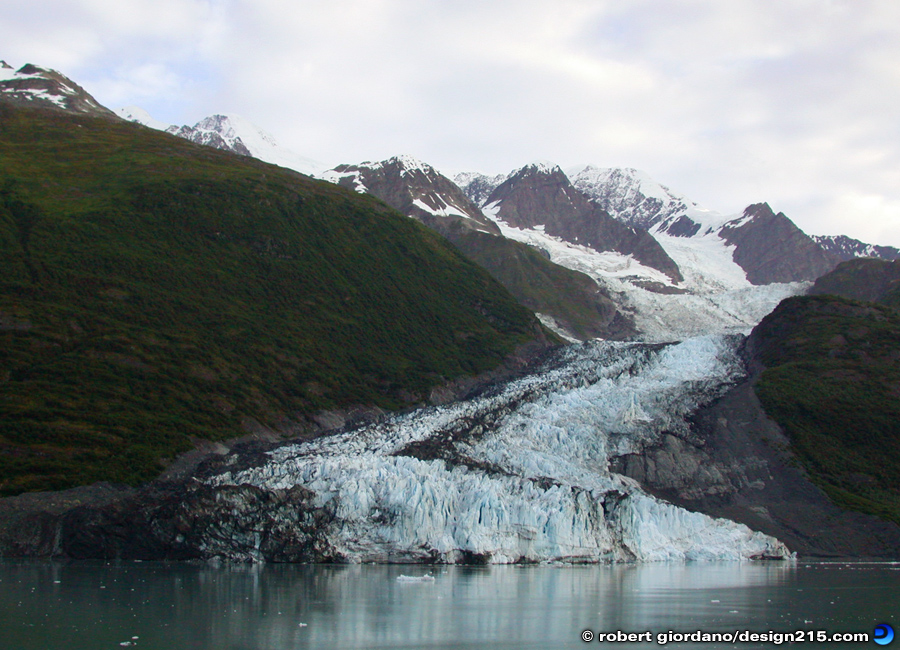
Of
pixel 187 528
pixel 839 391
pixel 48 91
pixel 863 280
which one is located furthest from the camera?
pixel 48 91

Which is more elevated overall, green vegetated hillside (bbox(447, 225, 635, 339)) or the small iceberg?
green vegetated hillside (bbox(447, 225, 635, 339))

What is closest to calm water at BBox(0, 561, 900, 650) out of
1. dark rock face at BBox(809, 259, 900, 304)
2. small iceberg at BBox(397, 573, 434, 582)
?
small iceberg at BBox(397, 573, 434, 582)

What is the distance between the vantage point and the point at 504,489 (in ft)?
144

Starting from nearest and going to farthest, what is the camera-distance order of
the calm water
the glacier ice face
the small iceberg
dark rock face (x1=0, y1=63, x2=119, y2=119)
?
the calm water < the small iceberg < the glacier ice face < dark rock face (x1=0, y1=63, x2=119, y2=119)

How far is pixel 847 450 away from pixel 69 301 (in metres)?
Result: 58.6

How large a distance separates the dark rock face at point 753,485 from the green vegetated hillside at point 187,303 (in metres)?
28.1

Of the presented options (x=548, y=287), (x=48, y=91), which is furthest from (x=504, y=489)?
(x=48, y=91)

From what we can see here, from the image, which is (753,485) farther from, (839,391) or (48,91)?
(48,91)

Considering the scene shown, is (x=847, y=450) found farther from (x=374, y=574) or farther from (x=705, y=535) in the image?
(x=374, y=574)

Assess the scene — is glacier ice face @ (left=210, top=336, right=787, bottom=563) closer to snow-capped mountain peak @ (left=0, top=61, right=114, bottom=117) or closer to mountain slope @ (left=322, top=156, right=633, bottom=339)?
mountain slope @ (left=322, top=156, right=633, bottom=339)

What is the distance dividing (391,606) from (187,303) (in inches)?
2268

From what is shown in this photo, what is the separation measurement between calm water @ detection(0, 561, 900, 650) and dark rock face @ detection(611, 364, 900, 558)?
1347 centimetres

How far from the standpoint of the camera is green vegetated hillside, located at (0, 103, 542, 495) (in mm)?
55312

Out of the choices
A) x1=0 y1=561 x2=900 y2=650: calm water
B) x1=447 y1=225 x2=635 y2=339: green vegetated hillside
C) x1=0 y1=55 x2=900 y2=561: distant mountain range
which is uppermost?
x1=447 y1=225 x2=635 y2=339: green vegetated hillside
